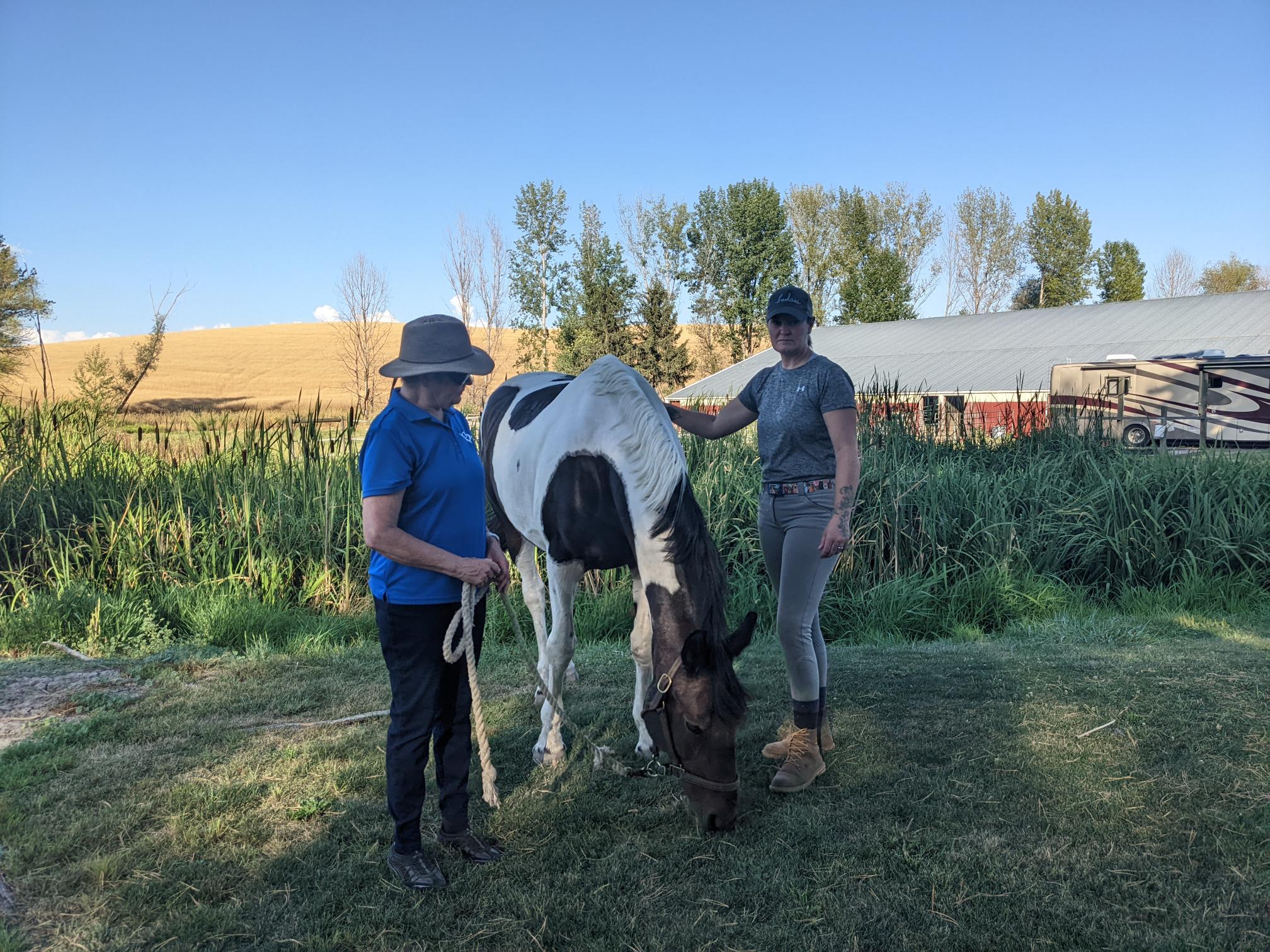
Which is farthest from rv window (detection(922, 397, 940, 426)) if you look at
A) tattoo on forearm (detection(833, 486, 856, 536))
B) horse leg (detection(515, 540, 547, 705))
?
tattoo on forearm (detection(833, 486, 856, 536))

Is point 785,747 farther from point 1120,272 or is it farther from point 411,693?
point 1120,272

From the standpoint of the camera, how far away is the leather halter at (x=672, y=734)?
2787 mm

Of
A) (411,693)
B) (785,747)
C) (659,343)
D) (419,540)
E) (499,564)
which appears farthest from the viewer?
(659,343)

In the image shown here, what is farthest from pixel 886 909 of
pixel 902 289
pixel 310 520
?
pixel 902 289

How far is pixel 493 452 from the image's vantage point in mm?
4578

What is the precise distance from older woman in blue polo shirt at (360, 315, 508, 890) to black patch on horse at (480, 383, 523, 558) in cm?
199

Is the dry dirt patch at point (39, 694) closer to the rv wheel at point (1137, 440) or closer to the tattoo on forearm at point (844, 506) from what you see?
the tattoo on forearm at point (844, 506)

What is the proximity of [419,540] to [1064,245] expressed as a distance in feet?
163

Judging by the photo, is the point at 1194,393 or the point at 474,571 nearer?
the point at 474,571

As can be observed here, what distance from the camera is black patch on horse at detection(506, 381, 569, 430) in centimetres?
411

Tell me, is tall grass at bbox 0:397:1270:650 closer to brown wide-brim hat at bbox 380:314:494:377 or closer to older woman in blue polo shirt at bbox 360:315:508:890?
older woman in blue polo shirt at bbox 360:315:508:890

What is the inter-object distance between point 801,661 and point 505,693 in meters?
1.89

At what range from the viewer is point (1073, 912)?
2316 millimetres

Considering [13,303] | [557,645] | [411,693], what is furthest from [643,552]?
[13,303]
